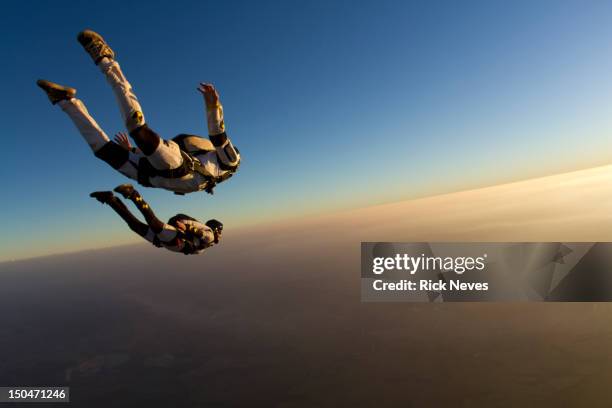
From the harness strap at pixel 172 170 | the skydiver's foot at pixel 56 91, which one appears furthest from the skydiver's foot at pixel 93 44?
the harness strap at pixel 172 170

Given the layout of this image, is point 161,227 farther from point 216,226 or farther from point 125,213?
point 216,226

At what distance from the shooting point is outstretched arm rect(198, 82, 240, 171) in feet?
14.1

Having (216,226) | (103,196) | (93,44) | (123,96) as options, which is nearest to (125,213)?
(103,196)

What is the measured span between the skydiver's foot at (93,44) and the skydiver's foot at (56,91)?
1.77 ft

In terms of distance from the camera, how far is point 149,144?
12.6 feet

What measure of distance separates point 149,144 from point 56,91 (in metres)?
1.27

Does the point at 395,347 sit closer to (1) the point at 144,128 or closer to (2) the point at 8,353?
(1) the point at 144,128

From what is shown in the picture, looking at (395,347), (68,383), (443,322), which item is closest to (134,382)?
(68,383)

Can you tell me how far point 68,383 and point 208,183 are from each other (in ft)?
669

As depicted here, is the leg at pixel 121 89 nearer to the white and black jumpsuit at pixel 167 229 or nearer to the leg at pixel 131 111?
the leg at pixel 131 111

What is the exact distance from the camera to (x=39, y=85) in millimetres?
3803

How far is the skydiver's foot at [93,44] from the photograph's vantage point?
3.72 meters

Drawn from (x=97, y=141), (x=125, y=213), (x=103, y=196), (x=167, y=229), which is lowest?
(x=167, y=229)

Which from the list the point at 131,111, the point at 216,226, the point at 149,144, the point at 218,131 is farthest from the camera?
the point at 216,226
